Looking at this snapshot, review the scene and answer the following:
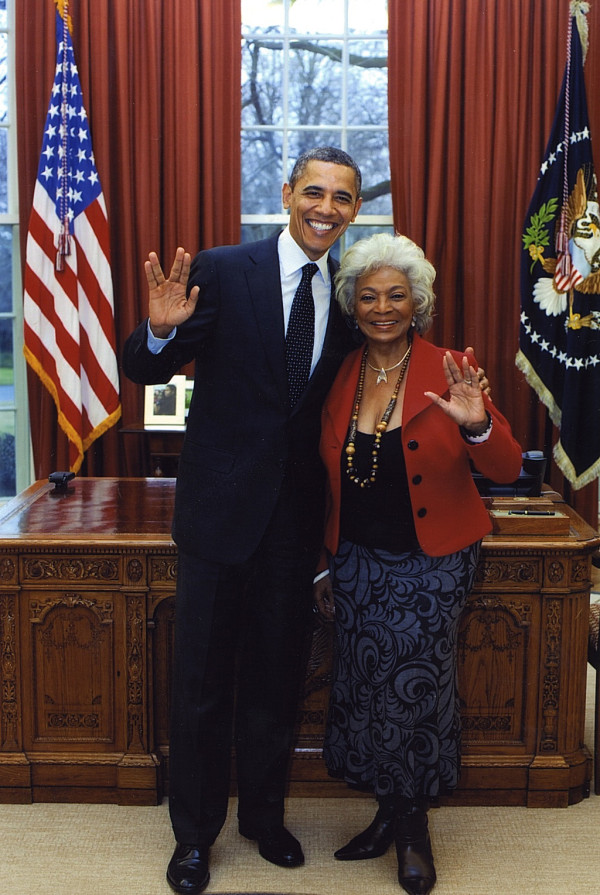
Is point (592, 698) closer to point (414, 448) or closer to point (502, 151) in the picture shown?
point (414, 448)

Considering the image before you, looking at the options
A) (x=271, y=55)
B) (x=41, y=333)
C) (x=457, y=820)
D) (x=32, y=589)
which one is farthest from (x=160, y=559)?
(x=271, y=55)

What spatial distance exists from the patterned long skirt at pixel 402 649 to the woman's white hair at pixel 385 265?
0.63 metres

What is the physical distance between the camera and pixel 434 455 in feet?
7.83

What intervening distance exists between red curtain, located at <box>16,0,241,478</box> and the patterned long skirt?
9.52 feet

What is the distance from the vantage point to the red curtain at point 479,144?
16.3ft

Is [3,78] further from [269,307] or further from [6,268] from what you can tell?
[269,307]

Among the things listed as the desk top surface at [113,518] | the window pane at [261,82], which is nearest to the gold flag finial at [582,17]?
the window pane at [261,82]

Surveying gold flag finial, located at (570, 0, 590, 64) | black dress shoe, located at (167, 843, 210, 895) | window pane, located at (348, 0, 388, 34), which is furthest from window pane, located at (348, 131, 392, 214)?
black dress shoe, located at (167, 843, 210, 895)

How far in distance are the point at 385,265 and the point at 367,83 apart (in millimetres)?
3359

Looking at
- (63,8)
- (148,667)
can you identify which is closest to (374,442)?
(148,667)

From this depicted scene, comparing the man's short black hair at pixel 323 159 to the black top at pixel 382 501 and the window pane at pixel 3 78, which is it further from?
the window pane at pixel 3 78

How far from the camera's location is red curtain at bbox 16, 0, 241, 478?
4.99 meters

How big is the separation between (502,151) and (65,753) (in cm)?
365

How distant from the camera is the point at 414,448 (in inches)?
93.4
